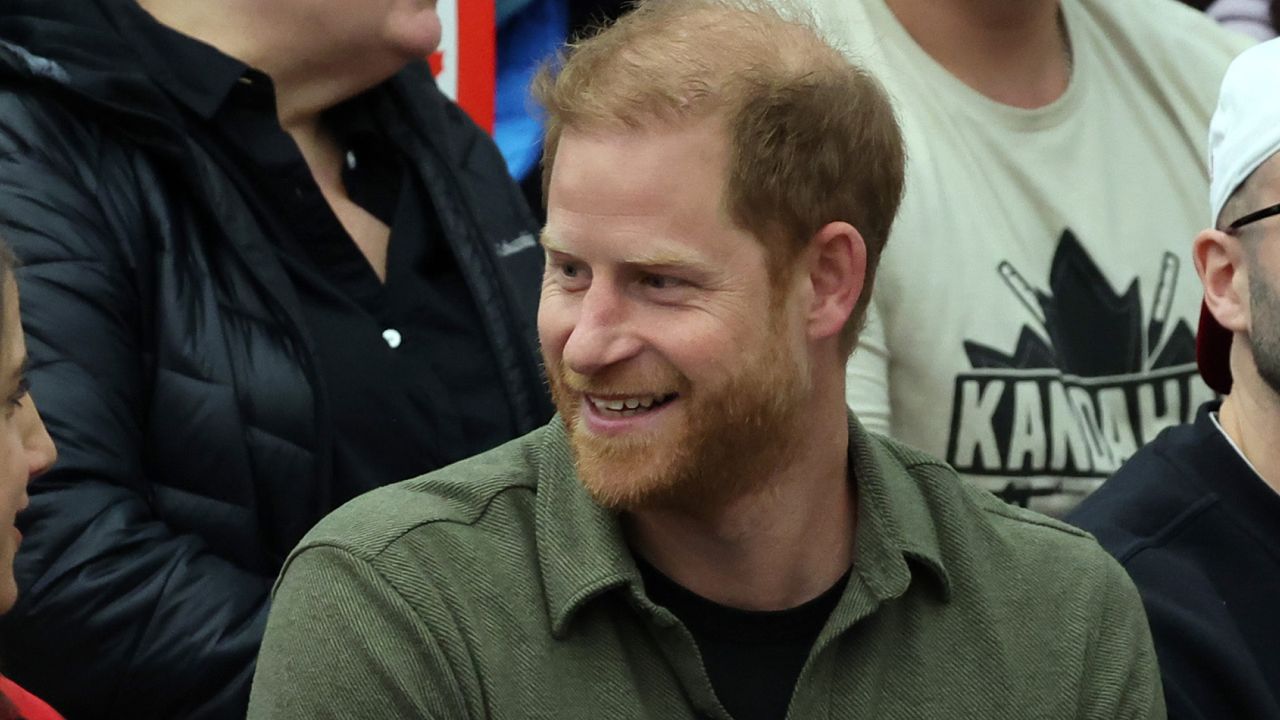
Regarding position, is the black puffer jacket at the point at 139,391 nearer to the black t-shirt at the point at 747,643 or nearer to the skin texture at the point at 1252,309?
the black t-shirt at the point at 747,643

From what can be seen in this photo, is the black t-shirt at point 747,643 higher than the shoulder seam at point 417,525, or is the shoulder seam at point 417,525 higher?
the shoulder seam at point 417,525

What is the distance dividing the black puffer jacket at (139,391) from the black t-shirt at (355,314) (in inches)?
3.0

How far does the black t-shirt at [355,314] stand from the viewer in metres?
2.88

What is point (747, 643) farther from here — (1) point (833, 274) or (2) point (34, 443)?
(2) point (34, 443)

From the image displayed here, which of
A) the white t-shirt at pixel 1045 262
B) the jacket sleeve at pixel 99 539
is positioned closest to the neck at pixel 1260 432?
the white t-shirt at pixel 1045 262

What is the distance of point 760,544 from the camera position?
2348 millimetres

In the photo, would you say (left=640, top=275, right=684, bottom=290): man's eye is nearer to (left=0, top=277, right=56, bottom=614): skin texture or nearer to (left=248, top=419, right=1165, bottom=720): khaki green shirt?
(left=248, top=419, right=1165, bottom=720): khaki green shirt

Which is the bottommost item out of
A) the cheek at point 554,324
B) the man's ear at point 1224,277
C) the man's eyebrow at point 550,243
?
the man's ear at point 1224,277

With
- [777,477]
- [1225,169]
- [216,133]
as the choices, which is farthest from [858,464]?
[216,133]

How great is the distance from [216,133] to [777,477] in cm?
107

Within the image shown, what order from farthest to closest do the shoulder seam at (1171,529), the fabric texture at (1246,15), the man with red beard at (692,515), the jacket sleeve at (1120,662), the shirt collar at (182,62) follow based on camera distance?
1. the fabric texture at (1246,15)
2. the shirt collar at (182,62)
3. the shoulder seam at (1171,529)
4. the jacket sleeve at (1120,662)
5. the man with red beard at (692,515)

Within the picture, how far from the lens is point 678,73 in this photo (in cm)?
227

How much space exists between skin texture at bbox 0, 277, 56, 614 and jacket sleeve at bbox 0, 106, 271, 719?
0.35 m

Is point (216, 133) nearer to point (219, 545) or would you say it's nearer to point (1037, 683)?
point (219, 545)
